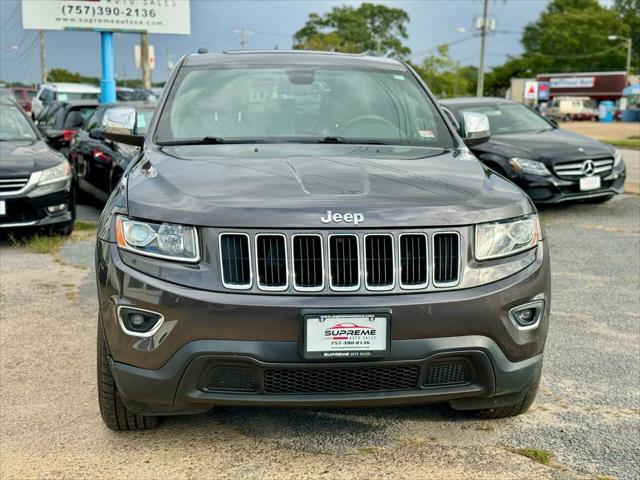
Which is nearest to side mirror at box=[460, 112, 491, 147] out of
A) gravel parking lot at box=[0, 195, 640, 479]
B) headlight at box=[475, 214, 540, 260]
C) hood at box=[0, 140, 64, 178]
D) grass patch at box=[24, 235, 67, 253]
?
gravel parking lot at box=[0, 195, 640, 479]

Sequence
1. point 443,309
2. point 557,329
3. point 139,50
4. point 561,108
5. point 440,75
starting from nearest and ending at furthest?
point 443,309 → point 557,329 → point 139,50 → point 561,108 → point 440,75

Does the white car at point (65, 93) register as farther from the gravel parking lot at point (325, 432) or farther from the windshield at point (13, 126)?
the gravel parking lot at point (325, 432)

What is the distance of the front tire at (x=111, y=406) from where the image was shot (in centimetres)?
303

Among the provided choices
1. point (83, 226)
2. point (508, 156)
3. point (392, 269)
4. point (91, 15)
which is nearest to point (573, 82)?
point (91, 15)

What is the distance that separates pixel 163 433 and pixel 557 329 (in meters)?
2.66

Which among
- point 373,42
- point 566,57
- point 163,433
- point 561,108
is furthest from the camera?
point 373,42

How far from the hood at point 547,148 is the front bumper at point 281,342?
260 inches

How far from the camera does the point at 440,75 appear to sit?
254ft

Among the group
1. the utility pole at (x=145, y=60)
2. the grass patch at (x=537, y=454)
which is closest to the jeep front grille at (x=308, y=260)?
the grass patch at (x=537, y=454)

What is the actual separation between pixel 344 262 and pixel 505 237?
656mm

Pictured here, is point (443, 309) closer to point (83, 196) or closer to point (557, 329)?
point (557, 329)

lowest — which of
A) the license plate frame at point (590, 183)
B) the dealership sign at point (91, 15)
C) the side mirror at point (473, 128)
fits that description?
the license plate frame at point (590, 183)

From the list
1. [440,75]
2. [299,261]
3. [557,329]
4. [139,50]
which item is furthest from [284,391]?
[440,75]

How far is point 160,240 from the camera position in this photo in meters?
2.79
